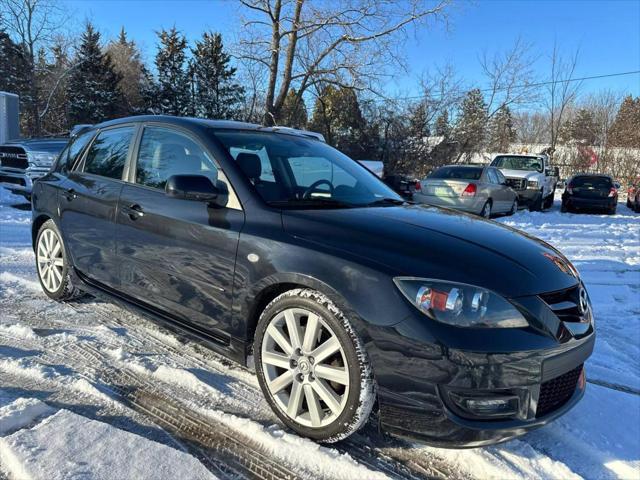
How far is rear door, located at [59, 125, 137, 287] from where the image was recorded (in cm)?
362

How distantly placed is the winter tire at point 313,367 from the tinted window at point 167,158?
1068 mm

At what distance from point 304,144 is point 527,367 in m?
2.31

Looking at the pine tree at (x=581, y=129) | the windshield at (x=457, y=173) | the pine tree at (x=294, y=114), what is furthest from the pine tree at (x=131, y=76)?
the pine tree at (x=581, y=129)

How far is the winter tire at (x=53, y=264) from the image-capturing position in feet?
14.0

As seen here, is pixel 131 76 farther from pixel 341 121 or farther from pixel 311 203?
pixel 311 203

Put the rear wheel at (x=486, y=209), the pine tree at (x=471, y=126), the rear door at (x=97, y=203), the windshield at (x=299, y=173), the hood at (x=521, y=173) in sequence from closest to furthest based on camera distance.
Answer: the windshield at (x=299, y=173) < the rear door at (x=97, y=203) < the rear wheel at (x=486, y=209) < the hood at (x=521, y=173) < the pine tree at (x=471, y=126)

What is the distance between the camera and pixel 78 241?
3980 millimetres

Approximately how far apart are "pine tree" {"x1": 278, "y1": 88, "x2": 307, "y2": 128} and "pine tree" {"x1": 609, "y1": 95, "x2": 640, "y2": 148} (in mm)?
20583

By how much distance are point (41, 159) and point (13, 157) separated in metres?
0.89

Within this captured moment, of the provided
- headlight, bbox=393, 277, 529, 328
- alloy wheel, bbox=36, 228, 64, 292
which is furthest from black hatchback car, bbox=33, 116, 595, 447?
alloy wheel, bbox=36, 228, 64, 292

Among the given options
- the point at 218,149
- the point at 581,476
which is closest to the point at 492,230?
the point at 581,476

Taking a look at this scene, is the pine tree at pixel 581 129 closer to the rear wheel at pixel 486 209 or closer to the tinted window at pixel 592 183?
the tinted window at pixel 592 183

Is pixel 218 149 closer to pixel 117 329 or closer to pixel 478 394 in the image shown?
pixel 117 329

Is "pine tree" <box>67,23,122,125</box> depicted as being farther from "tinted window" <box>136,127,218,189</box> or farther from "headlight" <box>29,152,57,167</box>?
"tinted window" <box>136,127,218,189</box>
